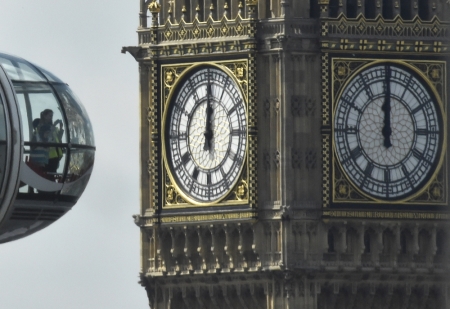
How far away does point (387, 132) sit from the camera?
54719mm

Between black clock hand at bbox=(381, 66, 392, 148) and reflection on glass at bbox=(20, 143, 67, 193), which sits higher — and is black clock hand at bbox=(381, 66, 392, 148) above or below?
above

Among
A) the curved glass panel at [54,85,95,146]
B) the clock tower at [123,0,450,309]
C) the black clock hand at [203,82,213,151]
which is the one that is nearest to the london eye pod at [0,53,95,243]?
the curved glass panel at [54,85,95,146]

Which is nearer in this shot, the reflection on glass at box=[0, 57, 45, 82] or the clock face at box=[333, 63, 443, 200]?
the reflection on glass at box=[0, 57, 45, 82]

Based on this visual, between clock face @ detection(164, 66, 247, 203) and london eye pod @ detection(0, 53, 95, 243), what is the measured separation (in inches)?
1022

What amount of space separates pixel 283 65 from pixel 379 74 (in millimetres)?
2001

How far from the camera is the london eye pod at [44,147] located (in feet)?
92.4

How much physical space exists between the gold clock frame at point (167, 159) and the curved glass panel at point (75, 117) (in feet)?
84.6

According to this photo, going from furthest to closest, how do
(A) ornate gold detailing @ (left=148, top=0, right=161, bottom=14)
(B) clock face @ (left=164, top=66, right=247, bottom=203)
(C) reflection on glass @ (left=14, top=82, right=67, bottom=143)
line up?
(A) ornate gold detailing @ (left=148, top=0, right=161, bottom=14) → (B) clock face @ (left=164, top=66, right=247, bottom=203) → (C) reflection on glass @ (left=14, top=82, right=67, bottom=143)

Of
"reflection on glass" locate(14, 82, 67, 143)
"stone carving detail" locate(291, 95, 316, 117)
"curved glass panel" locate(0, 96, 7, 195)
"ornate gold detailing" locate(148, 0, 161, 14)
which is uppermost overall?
"ornate gold detailing" locate(148, 0, 161, 14)

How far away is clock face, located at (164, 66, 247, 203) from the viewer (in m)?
54.8

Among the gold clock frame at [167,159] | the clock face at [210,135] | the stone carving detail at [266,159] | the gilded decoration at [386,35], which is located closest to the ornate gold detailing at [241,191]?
the gold clock frame at [167,159]

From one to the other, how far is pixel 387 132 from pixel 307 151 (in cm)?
162

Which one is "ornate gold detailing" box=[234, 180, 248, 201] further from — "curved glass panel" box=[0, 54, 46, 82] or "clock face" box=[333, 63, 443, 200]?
"curved glass panel" box=[0, 54, 46, 82]

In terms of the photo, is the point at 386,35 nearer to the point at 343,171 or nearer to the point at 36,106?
the point at 343,171
